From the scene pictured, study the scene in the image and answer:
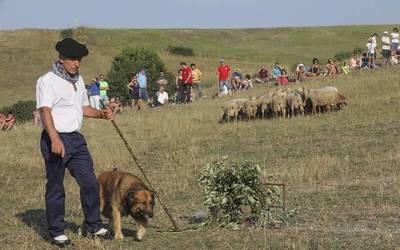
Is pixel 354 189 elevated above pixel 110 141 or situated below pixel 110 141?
above

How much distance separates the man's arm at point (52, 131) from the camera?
23.1 ft

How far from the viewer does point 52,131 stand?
707 centimetres

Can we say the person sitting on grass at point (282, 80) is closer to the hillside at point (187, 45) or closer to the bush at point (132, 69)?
the bush at point (132, 69)

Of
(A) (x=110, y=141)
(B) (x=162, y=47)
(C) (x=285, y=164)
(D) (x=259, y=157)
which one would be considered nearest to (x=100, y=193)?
(C) (x=285, y=164)

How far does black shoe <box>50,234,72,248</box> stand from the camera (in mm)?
7298

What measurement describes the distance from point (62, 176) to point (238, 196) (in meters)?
2.01

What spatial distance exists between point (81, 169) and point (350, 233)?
115 inches

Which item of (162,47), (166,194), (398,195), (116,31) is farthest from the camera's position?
(116,31)

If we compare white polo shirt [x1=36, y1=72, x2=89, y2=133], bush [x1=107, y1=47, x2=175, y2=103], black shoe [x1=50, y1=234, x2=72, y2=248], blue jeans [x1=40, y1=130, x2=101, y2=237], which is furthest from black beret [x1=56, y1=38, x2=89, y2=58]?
bush [x1=107, y1=47, x2=175, y2=103]

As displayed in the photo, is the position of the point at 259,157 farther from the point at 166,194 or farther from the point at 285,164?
the point at 166,194

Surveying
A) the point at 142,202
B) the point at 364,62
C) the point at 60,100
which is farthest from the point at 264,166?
the point at 364,62

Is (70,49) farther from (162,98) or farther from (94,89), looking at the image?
(162,98)

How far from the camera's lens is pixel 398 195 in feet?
32.0

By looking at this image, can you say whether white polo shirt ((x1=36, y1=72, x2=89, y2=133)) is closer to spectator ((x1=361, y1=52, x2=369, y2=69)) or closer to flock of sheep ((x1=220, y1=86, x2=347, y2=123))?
flock of sheep ((x1=220, y1=86, x2=347, y2=123))
